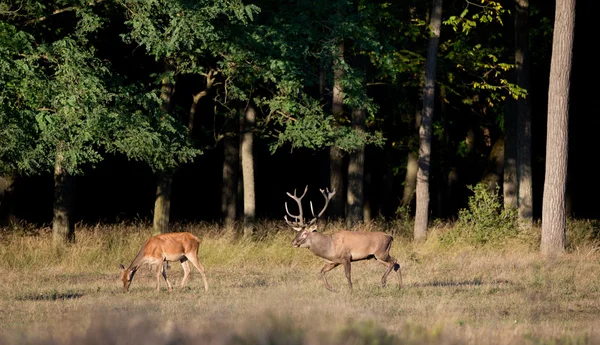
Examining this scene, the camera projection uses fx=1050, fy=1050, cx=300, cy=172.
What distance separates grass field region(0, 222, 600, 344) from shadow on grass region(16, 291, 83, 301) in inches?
0.8

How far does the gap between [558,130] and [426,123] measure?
397cm

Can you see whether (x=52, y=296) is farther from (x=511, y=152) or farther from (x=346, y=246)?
(x=511, y=152)

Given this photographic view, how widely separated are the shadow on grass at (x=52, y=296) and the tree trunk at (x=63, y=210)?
19.2 ft

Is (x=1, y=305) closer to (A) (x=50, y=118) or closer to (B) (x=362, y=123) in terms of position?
(A) (x=50, y=118)

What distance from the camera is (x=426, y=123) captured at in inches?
1062

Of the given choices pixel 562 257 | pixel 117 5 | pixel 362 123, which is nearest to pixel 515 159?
pixel 362 123

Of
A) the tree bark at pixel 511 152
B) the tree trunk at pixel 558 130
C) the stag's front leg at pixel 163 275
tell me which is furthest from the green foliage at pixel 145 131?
the tree bark at pixel 511 152

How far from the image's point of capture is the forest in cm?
2055

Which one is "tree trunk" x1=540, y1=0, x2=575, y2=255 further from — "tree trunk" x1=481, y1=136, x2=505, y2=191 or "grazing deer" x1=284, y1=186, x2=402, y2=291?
"tree trunk" x1=481, y1=136, x2=505, y2=191

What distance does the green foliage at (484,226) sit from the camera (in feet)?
79.9

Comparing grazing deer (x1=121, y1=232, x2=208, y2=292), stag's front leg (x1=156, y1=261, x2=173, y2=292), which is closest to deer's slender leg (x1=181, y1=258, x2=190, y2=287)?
grazing deer (x1=121, y1=232, x2=208, y2=292)

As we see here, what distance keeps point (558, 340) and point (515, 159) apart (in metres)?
19.8

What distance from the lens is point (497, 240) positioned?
24266 mm

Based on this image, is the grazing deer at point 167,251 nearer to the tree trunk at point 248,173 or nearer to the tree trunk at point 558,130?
the tree trunk at point 248,173
